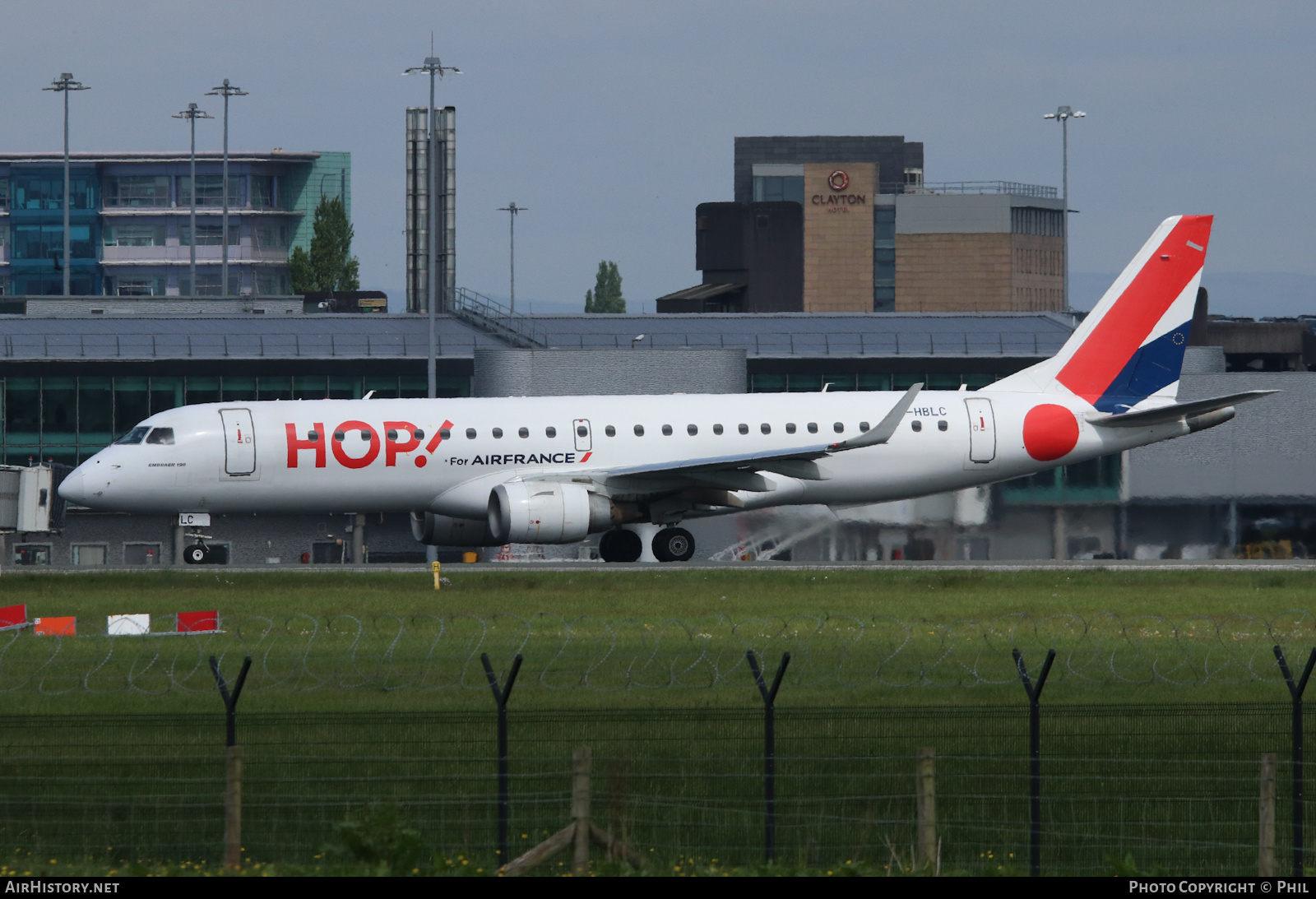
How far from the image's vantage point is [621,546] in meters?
40.9

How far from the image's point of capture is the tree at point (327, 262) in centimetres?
12975

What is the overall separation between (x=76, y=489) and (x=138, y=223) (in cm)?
13129

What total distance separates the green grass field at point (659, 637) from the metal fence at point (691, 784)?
135 cm

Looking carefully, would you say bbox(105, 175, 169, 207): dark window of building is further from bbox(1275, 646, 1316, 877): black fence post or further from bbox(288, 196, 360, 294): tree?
bbox(1275, 646, 1316, 877): black fence post

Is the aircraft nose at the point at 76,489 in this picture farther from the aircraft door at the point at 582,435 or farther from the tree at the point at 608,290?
the tree at the point at 608,290

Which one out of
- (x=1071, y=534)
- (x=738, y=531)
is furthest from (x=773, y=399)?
(x=1071, y=534)

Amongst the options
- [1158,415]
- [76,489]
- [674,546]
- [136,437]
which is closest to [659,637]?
[674,546]

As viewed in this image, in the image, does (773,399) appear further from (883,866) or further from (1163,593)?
(883,866)

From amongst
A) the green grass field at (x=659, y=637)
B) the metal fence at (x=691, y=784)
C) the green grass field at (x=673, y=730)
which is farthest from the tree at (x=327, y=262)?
the metal fence at (x=691, y=784)

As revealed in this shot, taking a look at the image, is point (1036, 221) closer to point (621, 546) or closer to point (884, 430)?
point (621, 546)

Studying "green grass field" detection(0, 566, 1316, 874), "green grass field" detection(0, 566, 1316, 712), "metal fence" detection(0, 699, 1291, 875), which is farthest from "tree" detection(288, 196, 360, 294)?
"metal fence" detection(0, 699, 1291, 875)

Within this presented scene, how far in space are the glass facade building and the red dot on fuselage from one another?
12911 cm
